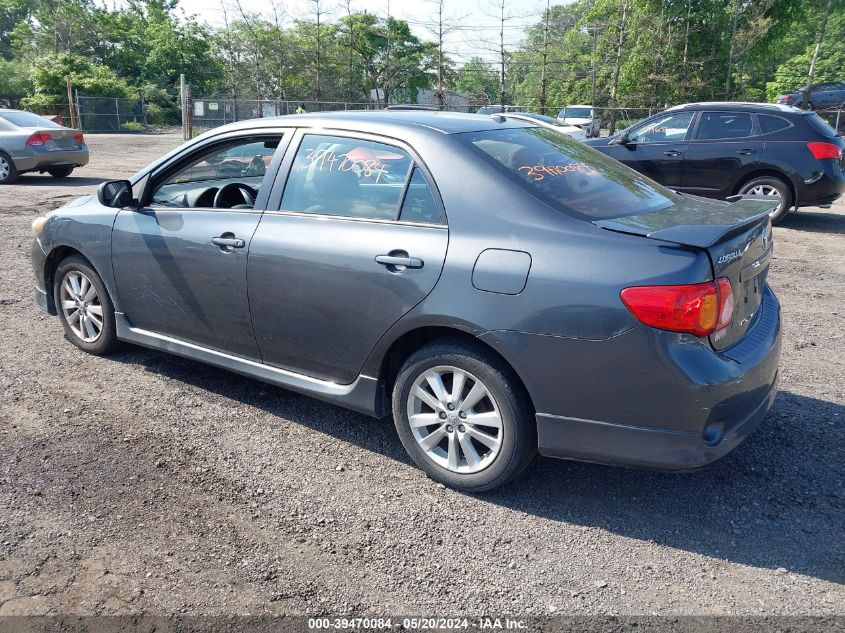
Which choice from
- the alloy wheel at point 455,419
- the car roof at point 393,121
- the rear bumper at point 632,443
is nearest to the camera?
the rear bumper at point 632,443

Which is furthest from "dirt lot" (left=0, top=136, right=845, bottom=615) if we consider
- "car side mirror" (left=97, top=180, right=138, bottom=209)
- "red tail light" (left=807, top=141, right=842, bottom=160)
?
"red tail light" (left=807, top=141, right=842, bottom=160)

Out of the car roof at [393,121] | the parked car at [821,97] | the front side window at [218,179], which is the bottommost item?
the front side window at [218,179]

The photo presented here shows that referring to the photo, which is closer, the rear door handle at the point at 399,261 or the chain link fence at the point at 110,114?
the rear door handle at the point at 399,261

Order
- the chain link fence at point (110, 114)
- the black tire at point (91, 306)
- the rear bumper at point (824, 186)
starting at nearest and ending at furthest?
1. the black tire at point (91, 306)
2. the rear bumper at point (824, 186)
3. the chain link fence at point (110, 114)

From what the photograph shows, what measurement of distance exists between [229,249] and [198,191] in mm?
840

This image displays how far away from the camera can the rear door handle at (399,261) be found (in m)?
3.46

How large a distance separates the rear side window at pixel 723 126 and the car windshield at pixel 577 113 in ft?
58.2

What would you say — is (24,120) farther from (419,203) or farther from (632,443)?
(632,443)

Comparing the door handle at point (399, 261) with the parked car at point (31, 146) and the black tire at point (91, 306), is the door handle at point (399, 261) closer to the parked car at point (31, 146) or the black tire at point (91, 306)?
the black tire at point (91, 306)

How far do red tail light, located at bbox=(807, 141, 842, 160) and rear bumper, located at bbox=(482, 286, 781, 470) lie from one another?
27.2 feet

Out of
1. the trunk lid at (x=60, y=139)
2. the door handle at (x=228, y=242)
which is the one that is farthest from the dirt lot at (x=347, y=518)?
the trunk lid at (x=60, y=139)

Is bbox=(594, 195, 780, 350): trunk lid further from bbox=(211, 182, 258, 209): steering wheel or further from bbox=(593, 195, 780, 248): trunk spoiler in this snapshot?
bbox=(211, 182, 258, 209): steering wheel

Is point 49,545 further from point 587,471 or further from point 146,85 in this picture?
point 146,85

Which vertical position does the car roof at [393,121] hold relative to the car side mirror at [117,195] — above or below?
above
